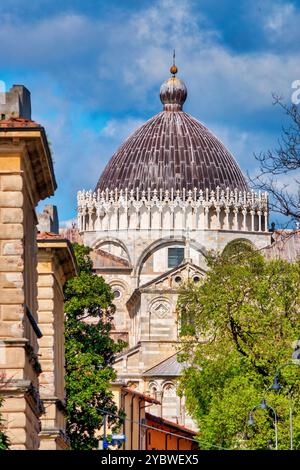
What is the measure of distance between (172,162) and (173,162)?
2.8 inches

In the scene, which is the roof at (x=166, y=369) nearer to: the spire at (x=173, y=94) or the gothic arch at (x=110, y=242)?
the gothic arch at (x=110, y=242)

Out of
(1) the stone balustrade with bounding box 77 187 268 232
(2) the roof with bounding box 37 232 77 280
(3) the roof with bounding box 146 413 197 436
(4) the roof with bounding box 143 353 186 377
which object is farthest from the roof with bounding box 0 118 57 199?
(1) the stone balustrade with bounding box 77 187 268 232

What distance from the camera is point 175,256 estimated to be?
150m

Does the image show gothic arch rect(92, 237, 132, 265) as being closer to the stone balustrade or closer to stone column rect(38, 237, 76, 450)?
the stone balustrade

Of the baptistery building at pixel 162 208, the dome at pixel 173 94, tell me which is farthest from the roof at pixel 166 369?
the dome at pixel 173 94

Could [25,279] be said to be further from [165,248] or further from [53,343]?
[165,248]

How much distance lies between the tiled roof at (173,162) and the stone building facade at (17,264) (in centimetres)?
11427

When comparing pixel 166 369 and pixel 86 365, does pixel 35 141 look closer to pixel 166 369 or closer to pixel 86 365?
pixel 86 365

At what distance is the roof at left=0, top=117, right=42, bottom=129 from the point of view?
35.2 metres

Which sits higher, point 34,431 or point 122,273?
point 122,273

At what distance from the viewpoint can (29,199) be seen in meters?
38.1

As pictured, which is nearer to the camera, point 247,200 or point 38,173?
point 38,173
